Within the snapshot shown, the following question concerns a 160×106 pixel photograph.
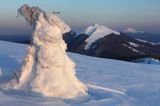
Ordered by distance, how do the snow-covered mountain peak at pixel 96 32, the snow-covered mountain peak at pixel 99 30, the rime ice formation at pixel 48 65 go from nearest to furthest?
the rime ice formation at pixel 48 65, the snow-covered mountain peak at pixel 99 30, the snow-covered mountain peak at pixel 96 32

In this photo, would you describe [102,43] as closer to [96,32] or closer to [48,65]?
[96,32]

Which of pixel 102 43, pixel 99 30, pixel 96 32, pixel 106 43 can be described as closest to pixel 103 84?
pixel 102 43

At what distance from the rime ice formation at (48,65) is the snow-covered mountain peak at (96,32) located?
58506mm

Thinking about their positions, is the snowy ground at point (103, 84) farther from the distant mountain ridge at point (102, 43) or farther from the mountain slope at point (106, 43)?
the mountain slope at point (106, 43)

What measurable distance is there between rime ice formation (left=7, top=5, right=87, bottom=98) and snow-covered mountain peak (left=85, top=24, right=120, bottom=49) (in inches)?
2303

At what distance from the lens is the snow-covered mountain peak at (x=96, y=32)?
232 feet

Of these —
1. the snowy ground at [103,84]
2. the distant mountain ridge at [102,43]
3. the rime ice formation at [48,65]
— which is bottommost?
the distant mountain ridge at [102,43]

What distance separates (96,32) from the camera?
238 ft

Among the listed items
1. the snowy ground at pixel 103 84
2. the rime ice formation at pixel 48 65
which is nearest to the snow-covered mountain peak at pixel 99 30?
the snowy ground at pixel 103 84

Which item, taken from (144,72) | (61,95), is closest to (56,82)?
(61,95)

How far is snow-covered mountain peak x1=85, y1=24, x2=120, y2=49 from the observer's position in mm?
70812

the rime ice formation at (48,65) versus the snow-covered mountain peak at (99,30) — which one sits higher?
the rime ice formation at (48,65)

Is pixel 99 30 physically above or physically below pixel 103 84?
below

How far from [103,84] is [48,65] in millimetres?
2391
